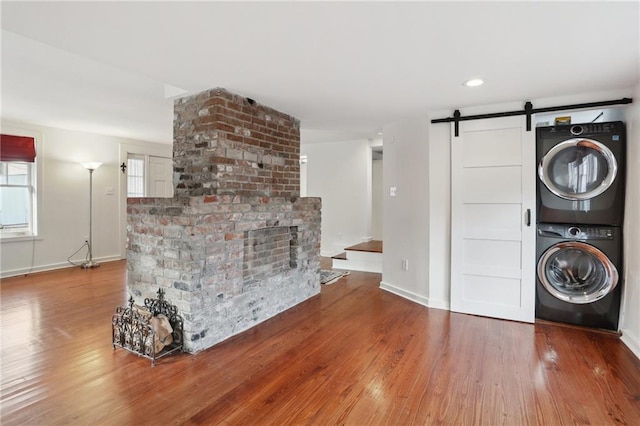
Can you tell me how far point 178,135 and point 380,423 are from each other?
2.67 metres

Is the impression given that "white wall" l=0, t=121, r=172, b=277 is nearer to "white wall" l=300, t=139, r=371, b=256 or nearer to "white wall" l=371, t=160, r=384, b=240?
"white wall" l=300, t=139, r=371, b=256

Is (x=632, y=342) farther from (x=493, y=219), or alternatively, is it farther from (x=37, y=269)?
(x=37, y=269)

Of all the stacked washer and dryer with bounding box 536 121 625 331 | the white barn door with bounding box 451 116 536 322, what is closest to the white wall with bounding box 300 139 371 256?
the white barn door with bounding box 451 116 536 322

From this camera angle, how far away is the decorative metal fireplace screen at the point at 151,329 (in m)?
2.44

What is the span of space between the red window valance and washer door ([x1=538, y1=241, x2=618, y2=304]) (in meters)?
6.69

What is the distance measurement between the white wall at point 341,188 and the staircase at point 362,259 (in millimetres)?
750

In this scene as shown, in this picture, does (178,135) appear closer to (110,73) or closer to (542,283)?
(110,73)

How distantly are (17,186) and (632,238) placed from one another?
7.40 m

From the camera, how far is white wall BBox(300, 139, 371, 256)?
241 inches

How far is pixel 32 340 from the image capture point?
2.73 metres

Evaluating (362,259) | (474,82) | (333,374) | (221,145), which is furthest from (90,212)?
(474,82)

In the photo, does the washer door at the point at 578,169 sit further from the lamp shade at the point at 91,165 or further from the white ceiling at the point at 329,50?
the lamp shade at the point at 91,165

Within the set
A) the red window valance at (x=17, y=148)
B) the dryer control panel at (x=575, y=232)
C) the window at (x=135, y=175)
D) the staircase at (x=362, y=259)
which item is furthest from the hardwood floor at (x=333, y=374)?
the window at (x=135, y=175)

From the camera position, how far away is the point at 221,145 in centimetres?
276
